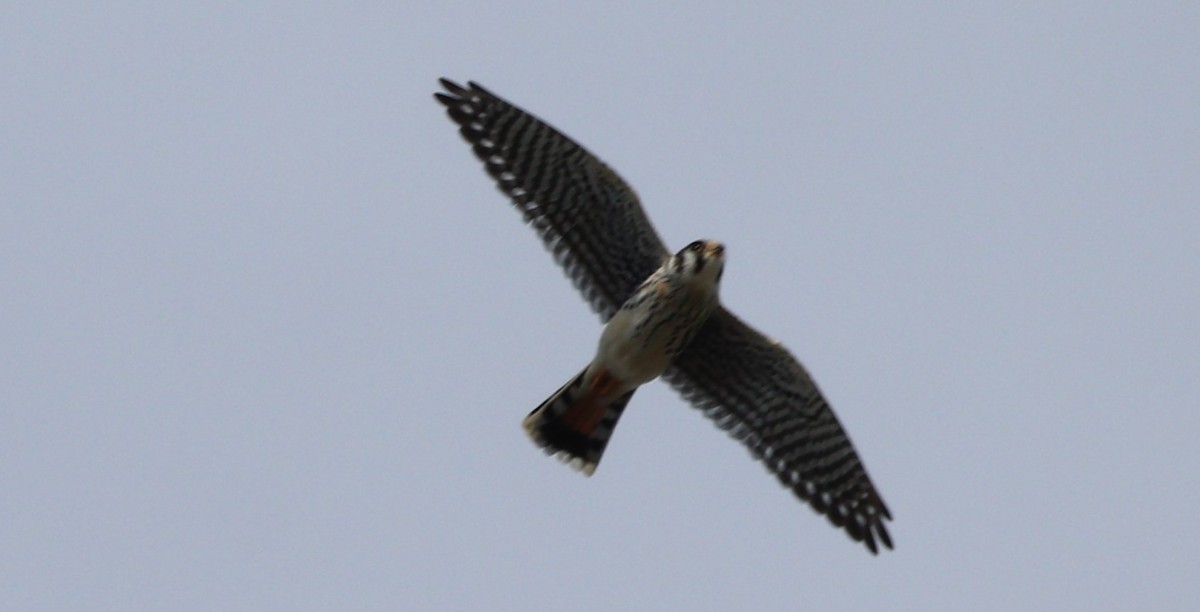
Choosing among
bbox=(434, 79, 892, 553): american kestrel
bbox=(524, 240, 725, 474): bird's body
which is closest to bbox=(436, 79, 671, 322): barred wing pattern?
bbox=(434, 79, 892, 553): american kestrel

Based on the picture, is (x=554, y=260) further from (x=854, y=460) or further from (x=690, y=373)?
(x=854, y=460)

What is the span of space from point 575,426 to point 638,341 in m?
1.00

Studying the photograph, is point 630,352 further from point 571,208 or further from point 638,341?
point 571,208

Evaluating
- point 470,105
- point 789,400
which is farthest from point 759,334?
point 470,105

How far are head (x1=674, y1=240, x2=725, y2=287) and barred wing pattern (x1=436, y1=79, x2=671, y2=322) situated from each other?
1.98 ft

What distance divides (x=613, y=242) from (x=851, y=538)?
9.08 ft

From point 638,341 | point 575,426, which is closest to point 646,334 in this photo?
point 638,341

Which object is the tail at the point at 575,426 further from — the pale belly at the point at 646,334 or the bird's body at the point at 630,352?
the pale belly at the point at 646,334

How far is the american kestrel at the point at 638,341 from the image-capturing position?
44.0ft

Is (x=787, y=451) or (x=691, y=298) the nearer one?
(x=691, y=298)

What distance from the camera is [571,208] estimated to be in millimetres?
13727

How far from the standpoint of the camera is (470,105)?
13977 mm

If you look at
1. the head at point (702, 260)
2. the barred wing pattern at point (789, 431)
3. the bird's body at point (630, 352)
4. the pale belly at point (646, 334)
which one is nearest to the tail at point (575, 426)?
the bird's body at point (630, 352)

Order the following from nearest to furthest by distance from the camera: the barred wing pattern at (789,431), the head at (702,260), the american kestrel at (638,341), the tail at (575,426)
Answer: the head at (702,260)
the american kestrel at (638,341)
the tail at (575,426)
the barred wing pattern at (789,431)
